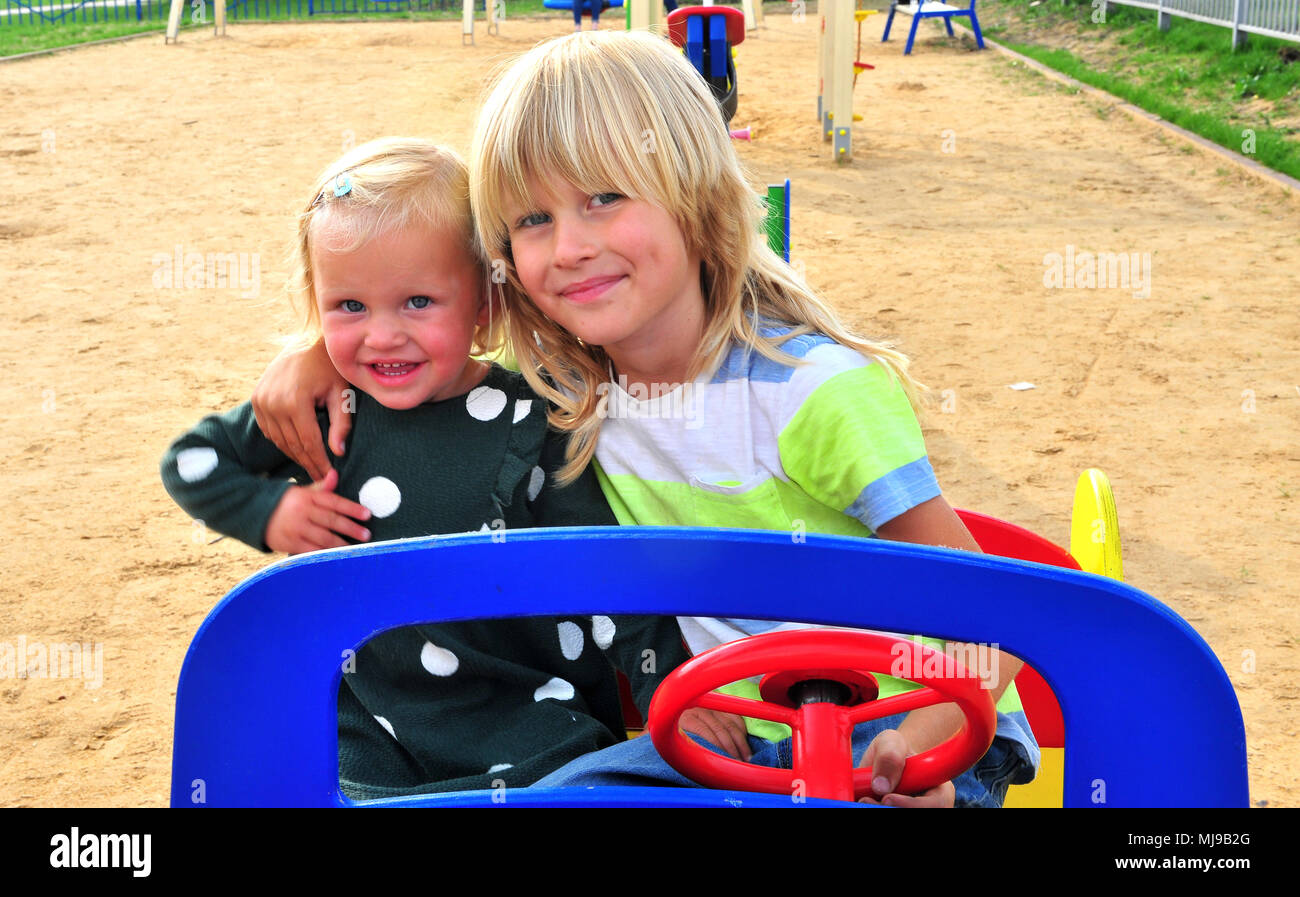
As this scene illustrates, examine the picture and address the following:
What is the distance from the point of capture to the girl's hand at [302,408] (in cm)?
148

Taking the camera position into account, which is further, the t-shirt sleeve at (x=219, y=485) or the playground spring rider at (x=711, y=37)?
the playground spring rider at (x=711, y=37)

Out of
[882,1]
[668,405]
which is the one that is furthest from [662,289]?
[882,1]

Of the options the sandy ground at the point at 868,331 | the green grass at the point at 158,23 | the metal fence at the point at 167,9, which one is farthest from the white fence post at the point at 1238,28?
the metal fence at the point at 167,9

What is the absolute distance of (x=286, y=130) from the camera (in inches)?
312

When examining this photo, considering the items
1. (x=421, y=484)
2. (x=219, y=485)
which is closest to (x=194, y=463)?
(x=219, y=485)

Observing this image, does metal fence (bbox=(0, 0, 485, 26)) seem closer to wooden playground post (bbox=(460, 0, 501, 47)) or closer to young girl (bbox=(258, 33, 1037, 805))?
wooden playground post (bbox=(460, 0, 501, 47))

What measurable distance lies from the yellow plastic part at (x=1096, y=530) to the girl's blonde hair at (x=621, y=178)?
1.20 ft

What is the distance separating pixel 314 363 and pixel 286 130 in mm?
6880

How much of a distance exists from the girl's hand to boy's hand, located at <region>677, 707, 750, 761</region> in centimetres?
50

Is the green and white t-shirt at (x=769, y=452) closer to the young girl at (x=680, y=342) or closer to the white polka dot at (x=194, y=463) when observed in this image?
the young girl at (x=680, y=342)

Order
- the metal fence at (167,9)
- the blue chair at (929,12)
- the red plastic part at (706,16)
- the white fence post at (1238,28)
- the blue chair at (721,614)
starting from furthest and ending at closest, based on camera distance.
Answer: the metal fence at (167,9) < the blue chair at (929,12) < the white fence post at (1238,28) < the red plastic part at (706,16) < the blue chair at (721,614)

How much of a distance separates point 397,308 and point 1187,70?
8162mm
